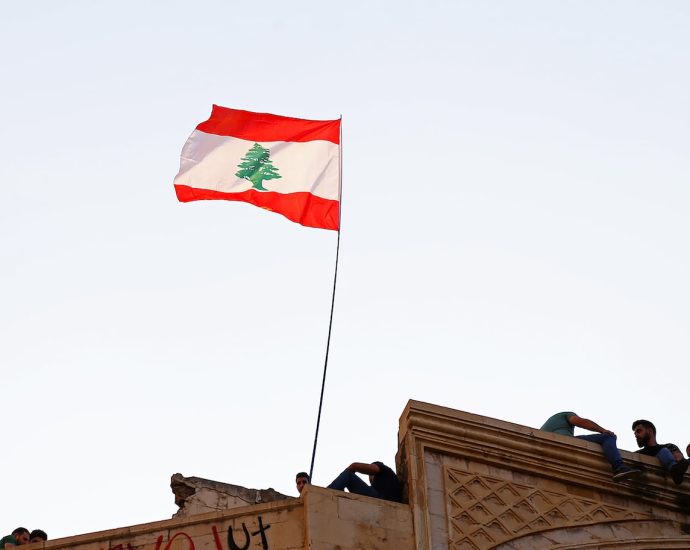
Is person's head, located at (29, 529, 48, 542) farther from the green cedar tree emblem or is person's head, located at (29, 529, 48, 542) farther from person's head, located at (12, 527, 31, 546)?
the green cedar tree emblem

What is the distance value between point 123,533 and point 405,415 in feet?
11.1

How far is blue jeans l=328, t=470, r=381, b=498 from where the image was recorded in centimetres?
1641

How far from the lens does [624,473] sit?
17.2 m

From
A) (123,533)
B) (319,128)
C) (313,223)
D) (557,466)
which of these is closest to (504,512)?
(557,466)

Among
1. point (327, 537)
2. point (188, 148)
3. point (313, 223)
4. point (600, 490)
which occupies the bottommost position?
point (327, 537)

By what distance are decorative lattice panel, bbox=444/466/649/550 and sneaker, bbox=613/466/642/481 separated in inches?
13.1

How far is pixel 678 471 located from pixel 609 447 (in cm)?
85

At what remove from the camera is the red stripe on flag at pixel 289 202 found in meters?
20.9

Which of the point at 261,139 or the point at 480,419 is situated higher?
the point at 261,139

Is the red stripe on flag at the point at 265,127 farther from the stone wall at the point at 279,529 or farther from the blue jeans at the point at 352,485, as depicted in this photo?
the stone wall at the point at 279,529

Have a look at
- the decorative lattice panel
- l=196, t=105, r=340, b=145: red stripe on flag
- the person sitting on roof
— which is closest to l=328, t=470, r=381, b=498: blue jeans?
the decorative lattice panel

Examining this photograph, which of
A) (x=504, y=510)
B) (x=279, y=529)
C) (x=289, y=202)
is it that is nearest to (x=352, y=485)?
(x=279, y=529)

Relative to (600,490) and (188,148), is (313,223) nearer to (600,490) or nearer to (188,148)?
(188,148)

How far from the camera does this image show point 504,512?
16562mm
